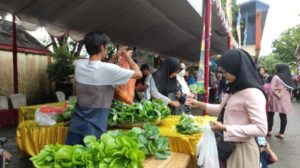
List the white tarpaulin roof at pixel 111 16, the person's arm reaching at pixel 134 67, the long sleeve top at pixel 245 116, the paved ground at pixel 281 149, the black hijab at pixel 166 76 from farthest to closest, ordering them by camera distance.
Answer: the white tarpaulin roof at pixel 111 16 → the paved ground at pixel 281 149 → the black hijab at pixel 166 76 → the person's arm reaching at pixel 134 67 → the long sleeve top at pixel 245 116

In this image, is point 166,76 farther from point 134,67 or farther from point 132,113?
point 134,67

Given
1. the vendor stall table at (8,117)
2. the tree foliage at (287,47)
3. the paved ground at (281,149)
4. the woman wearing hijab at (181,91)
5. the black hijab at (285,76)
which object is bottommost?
the paved ground at (281,149)

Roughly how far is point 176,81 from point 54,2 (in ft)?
10.3

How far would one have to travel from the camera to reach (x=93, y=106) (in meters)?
2.73

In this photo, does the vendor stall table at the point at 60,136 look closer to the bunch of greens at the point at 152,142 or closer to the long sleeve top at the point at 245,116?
the bunch of greens at the point at 152,142

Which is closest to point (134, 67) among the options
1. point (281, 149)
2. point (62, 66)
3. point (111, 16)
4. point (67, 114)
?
point (67, 114)

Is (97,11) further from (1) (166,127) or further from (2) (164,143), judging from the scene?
(2) (164,143)

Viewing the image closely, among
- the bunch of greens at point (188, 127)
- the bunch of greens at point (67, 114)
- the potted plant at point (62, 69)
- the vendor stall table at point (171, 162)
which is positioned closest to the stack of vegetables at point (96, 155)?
the vendor stall table at point (171, 162)

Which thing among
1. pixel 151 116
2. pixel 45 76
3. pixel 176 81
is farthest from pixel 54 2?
pixel 45 76

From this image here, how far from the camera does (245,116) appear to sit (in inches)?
93.7

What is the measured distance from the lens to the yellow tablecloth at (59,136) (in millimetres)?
3241

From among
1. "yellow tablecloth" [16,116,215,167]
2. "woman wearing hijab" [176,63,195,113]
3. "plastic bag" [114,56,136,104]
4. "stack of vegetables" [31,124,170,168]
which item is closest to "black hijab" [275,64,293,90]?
"woman wearing hijab" [176,63,195,113]

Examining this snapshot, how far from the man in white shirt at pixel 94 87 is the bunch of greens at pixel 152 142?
36 cm

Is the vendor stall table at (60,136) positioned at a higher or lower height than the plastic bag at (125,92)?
lower
